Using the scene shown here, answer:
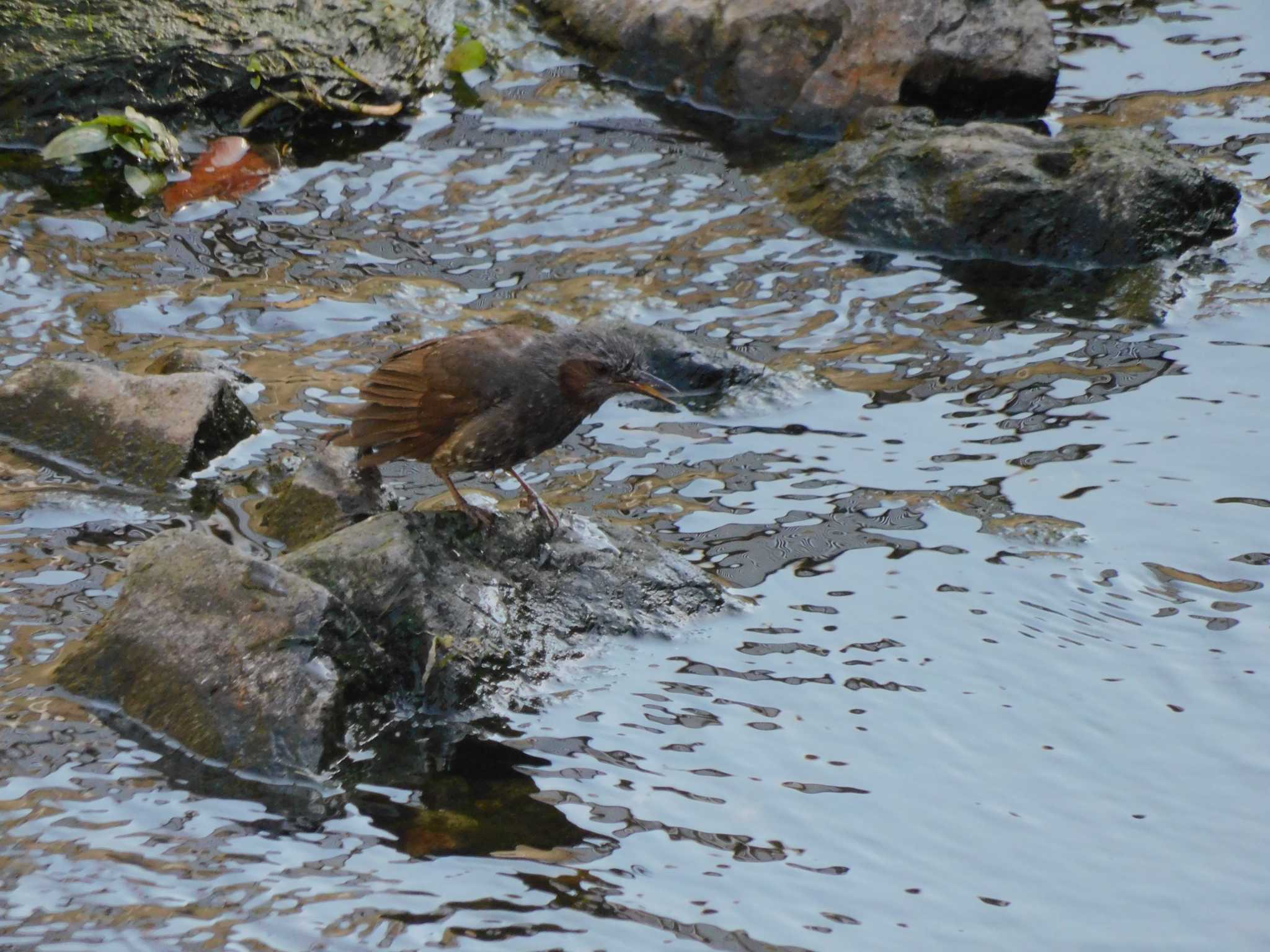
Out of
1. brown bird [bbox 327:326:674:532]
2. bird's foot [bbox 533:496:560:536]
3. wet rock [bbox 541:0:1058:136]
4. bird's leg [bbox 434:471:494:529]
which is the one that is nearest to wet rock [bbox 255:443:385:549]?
brown bird [bbox 327:326:674:532]

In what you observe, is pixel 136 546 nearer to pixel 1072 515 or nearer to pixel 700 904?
pixel 700 904

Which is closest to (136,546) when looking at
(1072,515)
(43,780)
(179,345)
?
(43,780)

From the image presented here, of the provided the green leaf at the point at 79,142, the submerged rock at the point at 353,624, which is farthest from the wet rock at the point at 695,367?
the green leaf at the point at 79,142

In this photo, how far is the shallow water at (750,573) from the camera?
4.01 m

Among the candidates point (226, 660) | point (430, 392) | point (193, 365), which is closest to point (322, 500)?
point (430, 392)

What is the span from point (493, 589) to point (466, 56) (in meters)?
5.78

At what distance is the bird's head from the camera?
17.6 ft

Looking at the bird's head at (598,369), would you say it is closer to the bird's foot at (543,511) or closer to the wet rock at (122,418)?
the bird's foot at (543,511)

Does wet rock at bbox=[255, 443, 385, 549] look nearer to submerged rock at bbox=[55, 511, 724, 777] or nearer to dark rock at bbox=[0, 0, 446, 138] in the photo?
submerged rock at bbox=[55, 511, 724, 777]

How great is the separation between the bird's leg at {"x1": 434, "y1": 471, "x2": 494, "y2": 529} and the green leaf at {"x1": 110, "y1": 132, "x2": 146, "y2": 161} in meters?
4.23

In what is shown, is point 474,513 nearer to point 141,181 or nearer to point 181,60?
point 141,181

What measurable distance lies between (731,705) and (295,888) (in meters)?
1.56

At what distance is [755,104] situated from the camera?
9.52m

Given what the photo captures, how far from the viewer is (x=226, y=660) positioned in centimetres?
448
